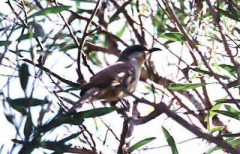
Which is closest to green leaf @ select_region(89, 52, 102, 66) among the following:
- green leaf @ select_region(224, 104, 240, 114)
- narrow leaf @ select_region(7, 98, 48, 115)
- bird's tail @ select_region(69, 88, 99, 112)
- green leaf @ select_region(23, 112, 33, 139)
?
green leaf @ select_region(224, 104, 240, 114)

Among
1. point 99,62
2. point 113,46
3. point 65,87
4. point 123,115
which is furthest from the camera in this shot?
point 113,46

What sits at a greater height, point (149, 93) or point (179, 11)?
point (179, 11)

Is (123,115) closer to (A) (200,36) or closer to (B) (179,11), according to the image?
(A) (200,36)

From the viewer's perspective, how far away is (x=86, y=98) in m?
2.30

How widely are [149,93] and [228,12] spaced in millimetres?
668

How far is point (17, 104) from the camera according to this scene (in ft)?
6.70

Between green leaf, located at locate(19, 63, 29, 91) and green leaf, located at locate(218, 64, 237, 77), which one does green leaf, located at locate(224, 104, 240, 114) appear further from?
green leaf, located at locate(19, 63, 29, 91)

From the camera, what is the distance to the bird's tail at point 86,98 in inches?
90.7

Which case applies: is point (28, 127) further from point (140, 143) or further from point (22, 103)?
point (140, 143)

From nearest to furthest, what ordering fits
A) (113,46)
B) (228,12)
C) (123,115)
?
1. (123,115)
2. (228,12)
3. (113,46)

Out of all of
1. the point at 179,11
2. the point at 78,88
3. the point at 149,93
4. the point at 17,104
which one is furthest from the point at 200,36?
the point at 17,104

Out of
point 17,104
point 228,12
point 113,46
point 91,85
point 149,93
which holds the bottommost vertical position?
point 17,104

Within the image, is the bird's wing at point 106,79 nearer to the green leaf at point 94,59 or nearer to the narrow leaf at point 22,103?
the narrow leaf at point 22,103

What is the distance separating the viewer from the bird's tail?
2.30m
